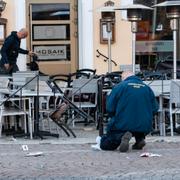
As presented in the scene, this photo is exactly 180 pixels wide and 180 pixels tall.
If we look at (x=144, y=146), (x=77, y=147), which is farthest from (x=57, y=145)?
(x=144, y=146)

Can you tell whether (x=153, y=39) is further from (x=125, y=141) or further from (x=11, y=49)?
(x=125, y=141)

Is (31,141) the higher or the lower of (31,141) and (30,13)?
the lower

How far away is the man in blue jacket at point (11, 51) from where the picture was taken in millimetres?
15227

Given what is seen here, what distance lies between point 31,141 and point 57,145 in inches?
21.7

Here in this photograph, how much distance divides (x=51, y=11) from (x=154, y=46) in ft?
8.76

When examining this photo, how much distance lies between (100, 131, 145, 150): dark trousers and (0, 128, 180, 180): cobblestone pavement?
10 centimetres

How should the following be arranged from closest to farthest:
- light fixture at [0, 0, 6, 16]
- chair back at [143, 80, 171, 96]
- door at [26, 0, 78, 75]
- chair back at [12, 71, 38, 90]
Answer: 1. chair back at [12, 71, 38, 90]
2. chair back at [143, 80, 171, 96]
3. light fixture at [0, 0, 6, 16]
4. door at [26, 0, 78, 75]

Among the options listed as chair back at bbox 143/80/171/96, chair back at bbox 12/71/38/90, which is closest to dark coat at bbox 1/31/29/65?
chair back at bbox 12/71/38/90

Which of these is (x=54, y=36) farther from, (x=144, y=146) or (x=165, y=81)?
(x=144, y=146)

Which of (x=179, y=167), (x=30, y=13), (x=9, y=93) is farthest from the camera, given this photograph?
(x=30, y=13)

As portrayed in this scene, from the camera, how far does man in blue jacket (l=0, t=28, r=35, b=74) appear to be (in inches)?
599

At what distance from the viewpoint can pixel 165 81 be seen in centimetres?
1297

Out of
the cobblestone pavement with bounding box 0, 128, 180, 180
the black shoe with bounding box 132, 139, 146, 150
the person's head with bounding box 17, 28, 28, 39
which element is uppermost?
the person's head with bounding box 17, 28, 28, 39

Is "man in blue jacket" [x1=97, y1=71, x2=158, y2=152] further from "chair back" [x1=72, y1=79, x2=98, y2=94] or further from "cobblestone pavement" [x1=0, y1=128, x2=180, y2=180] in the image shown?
"chair back" [x1=72, y1=79, x2=98, y2=94]
